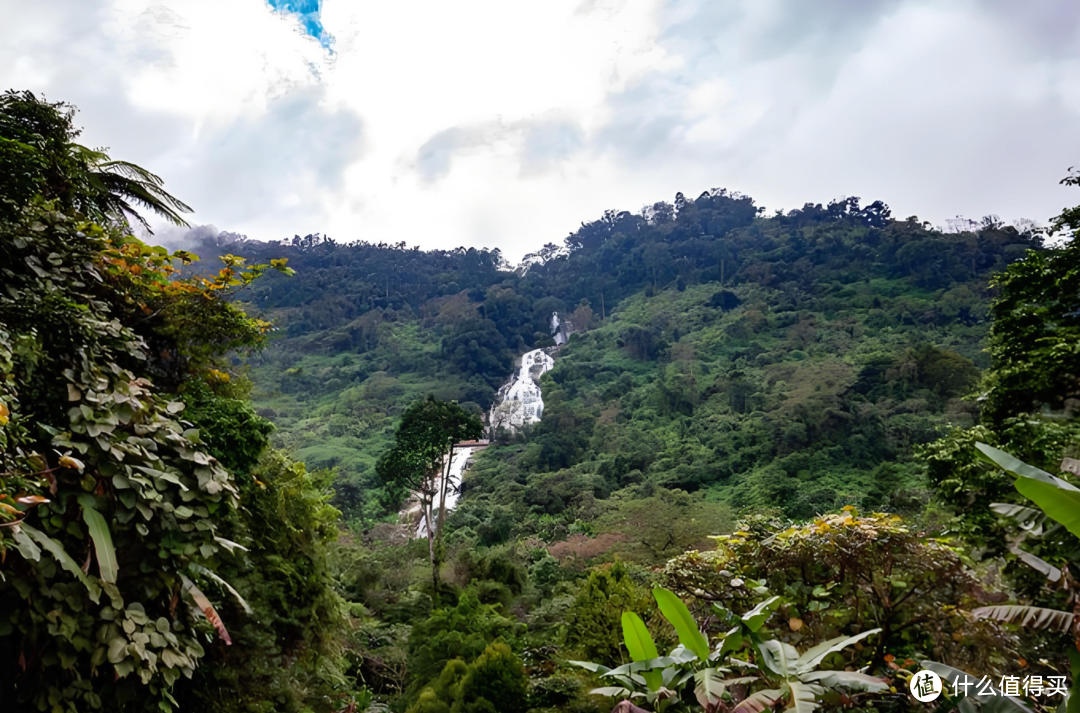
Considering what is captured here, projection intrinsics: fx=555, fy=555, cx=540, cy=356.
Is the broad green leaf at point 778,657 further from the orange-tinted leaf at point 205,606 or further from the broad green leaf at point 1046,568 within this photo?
the orange-tinted leaf at point 205,606

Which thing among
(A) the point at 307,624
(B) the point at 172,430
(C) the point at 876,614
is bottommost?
(C) the point at 876,614

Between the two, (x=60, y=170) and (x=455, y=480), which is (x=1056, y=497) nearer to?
(x=60, y=170)

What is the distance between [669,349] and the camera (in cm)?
A: 3666

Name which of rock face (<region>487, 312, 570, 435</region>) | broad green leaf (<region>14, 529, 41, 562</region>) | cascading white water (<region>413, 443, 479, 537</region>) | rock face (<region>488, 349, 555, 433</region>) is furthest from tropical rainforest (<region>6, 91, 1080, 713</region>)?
rock face (<region>488, 349, 555, 433</region>)

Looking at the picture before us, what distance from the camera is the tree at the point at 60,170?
2289 mm

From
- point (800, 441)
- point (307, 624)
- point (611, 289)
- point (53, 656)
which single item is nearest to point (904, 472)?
point (800, 441)

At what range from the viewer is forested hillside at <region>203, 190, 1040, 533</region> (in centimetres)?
2044

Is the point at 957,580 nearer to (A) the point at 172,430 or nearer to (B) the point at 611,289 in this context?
(A) the point at 172,430

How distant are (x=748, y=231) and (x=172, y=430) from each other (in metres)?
57.9

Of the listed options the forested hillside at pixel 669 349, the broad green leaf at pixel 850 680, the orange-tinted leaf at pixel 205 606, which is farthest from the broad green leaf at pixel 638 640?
the forested hillside at pixel 669 349

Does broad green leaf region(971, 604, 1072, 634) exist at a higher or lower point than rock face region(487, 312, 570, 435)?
lower

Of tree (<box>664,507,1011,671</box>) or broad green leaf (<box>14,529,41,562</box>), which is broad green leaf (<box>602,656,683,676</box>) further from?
broad green leaf (<box>14,529,41,562</box>)

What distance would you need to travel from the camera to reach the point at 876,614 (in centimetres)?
269

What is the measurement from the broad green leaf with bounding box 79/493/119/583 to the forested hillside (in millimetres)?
2511
